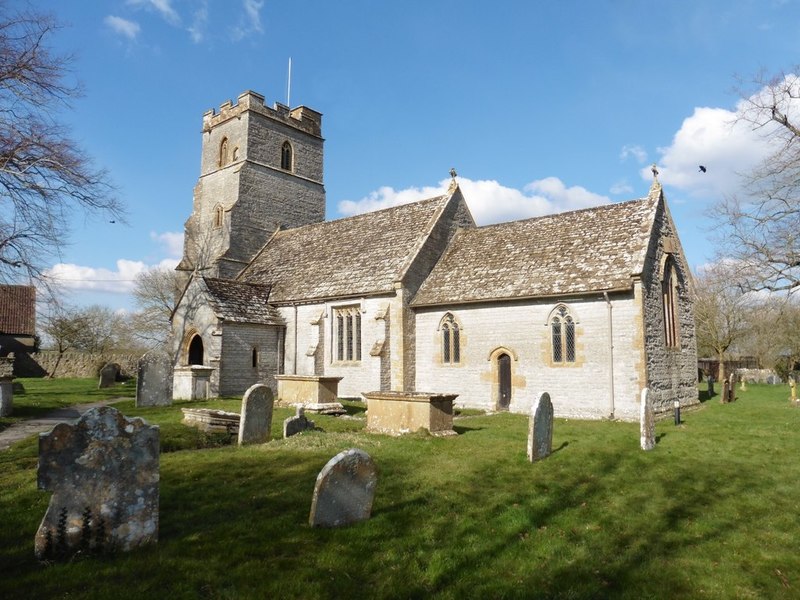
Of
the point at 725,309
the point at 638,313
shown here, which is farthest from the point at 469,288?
the point at 725,309

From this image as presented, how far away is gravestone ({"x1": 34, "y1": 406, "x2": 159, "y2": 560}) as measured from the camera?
17.3 ft

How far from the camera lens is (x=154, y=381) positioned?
1892cm

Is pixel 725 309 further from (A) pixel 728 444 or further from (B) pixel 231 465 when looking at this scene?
(B) pixel 231 465

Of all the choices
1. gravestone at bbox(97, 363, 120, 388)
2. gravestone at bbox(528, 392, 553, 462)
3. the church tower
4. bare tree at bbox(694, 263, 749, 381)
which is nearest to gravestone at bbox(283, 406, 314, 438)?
gravestone at bbox(528, 392, 553, 462)

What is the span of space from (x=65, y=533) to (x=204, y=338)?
721 inches

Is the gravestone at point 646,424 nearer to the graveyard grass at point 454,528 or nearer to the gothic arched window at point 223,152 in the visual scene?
the graveyard grass at point 454,528

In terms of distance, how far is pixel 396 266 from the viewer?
22641 millimetres

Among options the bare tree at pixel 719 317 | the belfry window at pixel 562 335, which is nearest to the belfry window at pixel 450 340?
the belfry window at pixel 562 335

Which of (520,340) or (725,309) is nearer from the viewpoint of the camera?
(520,340)

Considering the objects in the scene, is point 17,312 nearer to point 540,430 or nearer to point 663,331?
point 540,430

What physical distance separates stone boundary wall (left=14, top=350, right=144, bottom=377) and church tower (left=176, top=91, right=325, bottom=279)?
32.6 ft

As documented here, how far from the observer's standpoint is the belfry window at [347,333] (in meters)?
23.3

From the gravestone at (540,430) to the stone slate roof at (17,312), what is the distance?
41.0 m

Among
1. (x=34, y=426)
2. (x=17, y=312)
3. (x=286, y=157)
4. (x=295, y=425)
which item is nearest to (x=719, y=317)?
(x=286, y=157)
